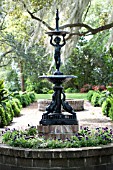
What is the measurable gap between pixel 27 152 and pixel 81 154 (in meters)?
0.74

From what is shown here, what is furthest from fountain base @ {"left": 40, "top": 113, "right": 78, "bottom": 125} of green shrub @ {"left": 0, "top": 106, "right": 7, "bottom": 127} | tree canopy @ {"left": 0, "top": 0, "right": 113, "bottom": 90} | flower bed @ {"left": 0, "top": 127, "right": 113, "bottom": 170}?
tree canopy @ {"left": 0, "top": 0, "right": 113, "bottom": 90}

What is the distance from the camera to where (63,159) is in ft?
17.4

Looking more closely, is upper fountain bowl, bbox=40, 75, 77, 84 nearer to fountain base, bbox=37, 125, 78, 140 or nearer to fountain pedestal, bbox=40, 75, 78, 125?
fountain pedestal, bbox=40, 75, 78, 125

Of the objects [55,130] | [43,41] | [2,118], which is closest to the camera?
[55,130]

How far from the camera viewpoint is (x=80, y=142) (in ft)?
18.7

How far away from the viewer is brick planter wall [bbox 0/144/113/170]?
209 inches

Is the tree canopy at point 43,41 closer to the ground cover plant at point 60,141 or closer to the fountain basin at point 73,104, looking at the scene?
the fountain basin at point 73,104

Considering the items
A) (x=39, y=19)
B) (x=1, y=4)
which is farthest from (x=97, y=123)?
(x=1, y=4)

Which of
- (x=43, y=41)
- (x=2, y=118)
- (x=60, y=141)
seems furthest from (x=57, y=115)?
(x=43, y=41)

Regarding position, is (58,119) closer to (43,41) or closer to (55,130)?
(55,130)

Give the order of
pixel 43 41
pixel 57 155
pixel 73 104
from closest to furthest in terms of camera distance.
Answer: pixel 57 155, pixel 73 104, pixel 43 41

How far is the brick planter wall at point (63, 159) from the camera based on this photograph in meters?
5.31

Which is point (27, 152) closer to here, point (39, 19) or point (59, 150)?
point (59, 150)

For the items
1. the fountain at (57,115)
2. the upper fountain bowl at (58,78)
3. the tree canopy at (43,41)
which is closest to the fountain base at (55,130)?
the fountain at (57,115)
